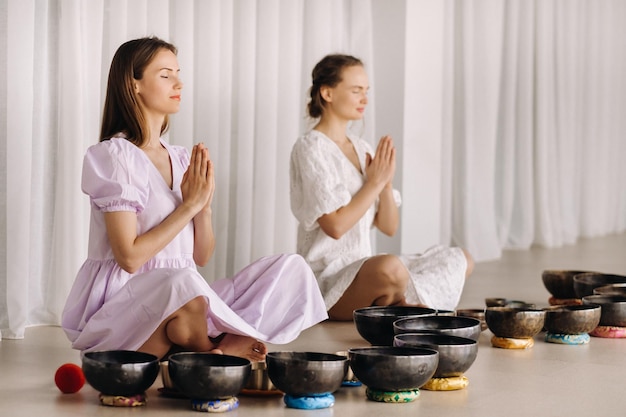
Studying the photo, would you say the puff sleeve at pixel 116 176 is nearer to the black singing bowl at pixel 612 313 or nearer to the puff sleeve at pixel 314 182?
the puff sleeve at pixel 314 182

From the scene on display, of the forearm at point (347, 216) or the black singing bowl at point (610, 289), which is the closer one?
the black singing bowl at point (610, 289)

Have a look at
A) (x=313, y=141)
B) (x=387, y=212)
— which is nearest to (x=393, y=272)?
(x=387, y=212)

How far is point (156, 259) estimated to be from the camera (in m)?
2.67

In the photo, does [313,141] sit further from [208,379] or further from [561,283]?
[208,379]

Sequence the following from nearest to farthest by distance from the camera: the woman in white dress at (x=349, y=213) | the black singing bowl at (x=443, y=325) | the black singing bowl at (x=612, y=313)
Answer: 1. the black singing bowl at (x=443, y=325)
2. the black singing bowl at (x=612, y=313)
3. the woman in white dress at (x=349, y=213)

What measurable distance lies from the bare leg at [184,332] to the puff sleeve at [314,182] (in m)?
1.10

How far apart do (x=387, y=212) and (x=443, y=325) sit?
44.1 inches

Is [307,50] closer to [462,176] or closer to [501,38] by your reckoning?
[462,176]

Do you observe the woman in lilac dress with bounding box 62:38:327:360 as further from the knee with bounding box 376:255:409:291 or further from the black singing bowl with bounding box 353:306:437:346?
the knee with bounding box 376:255:409:291

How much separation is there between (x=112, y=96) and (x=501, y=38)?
12.0 feet

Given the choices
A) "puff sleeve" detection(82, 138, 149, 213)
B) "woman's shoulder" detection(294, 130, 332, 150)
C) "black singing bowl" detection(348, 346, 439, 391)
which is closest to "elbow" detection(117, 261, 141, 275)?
"puff sleeve" detection(82, 138, 149, 213)

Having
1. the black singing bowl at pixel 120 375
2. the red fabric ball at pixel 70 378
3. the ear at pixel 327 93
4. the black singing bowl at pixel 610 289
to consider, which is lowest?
the red fabric ball at pixel 70 378

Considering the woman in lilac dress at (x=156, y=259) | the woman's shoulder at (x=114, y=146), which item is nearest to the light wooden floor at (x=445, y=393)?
the woman in lilac dress at (x=156, y=259)

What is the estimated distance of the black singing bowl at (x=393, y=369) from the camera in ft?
7.27
